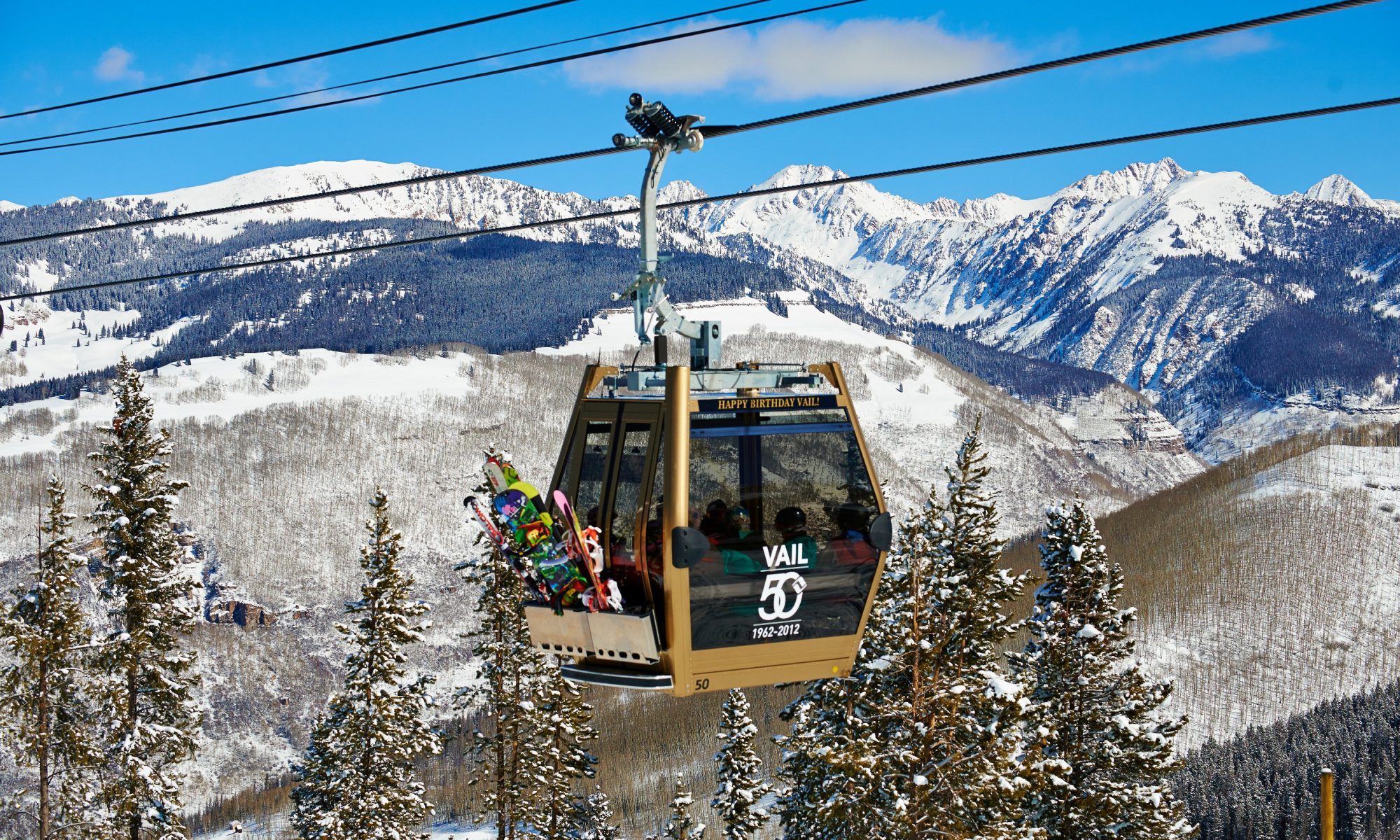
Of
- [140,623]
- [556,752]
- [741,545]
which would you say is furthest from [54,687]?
[741,545]

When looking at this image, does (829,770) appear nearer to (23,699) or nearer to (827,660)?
(827,660)

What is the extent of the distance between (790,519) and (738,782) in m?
27.1

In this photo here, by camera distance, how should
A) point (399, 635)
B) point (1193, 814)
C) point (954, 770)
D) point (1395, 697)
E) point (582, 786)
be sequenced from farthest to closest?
point (1395, 697)
point (582, 786)
point (1193, 814)
point (399, 635)
point (954, 770)

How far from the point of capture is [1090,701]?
80.7ft

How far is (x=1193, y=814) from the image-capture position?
352 ft

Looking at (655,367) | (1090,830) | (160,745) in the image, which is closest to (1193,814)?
(1090,830)

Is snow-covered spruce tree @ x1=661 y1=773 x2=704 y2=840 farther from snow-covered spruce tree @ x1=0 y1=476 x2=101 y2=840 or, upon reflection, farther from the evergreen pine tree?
snow-covered spruce tree @ x1=0 y1=476 x2=101 y2=840

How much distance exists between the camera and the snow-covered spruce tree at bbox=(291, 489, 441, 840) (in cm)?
2852

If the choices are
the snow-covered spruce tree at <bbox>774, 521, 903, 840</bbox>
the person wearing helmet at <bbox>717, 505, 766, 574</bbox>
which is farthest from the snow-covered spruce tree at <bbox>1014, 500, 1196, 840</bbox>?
the person wearing helmet at <bbox>717, 505, 766, 574</bbox>

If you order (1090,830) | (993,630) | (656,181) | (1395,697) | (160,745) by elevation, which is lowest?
(1090,830)

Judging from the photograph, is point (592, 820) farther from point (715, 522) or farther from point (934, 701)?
point (715, 522)

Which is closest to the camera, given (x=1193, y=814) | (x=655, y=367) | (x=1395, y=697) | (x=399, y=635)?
(x=655, y=367)

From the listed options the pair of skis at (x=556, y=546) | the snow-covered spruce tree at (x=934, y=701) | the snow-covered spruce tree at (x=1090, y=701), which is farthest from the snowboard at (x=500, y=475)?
the snow-covered spruce tree at (x=1090, y=701)

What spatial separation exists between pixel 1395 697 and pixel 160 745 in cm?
15222
